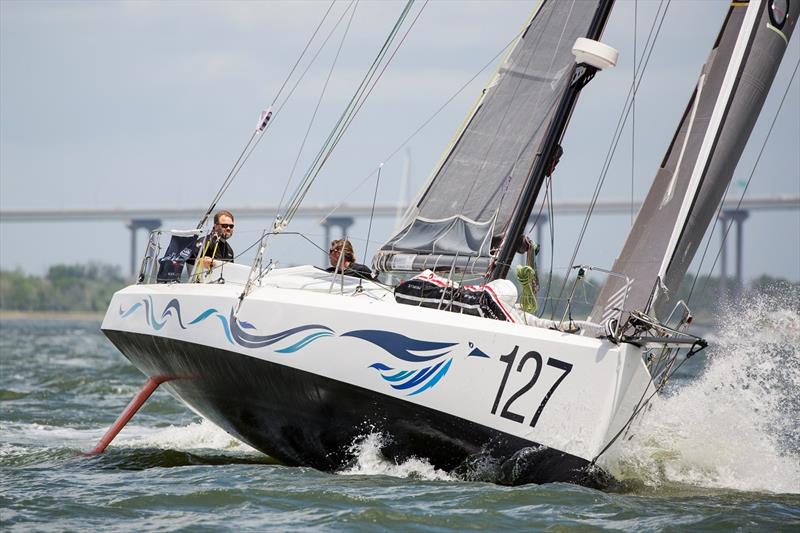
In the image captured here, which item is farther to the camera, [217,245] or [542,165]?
[217,245]

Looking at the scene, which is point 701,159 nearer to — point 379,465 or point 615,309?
point 615,309

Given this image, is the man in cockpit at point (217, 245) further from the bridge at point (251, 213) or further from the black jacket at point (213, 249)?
the bridge at point (251, 213)

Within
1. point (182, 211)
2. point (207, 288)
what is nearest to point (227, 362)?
point (207, 288)

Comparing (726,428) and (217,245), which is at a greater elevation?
(217,245)

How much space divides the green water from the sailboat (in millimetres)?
241

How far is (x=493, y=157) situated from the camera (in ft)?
25.1

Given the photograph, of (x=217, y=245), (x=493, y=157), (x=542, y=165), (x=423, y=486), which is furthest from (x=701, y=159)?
(x=217, y=245)

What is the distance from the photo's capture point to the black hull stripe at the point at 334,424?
5.82 meters

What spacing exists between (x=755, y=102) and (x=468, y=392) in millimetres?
2439

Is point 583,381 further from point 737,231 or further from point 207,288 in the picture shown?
point 737,231

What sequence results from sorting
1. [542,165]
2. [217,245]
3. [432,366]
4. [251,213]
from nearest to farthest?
[432,366], [542,165], [217,245], [251,213]

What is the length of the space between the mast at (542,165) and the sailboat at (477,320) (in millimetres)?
12

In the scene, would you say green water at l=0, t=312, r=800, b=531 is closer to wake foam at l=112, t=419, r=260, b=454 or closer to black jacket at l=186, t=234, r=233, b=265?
wake foam at l=112, t=419, r=260, b=454

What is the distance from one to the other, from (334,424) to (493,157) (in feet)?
7.75
